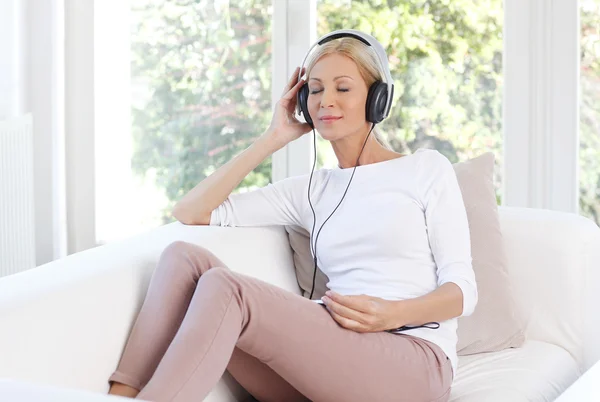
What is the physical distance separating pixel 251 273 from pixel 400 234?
1.32ft

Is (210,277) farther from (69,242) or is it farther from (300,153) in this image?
(69,242)

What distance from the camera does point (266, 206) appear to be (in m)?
2.12

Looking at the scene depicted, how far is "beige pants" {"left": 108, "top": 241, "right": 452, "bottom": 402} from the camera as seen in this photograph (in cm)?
153

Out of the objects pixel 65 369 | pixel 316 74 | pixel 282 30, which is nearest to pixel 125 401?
pixel 65 369

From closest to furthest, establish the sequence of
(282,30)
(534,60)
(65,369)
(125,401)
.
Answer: (125,401), (65,369), (534,60), (282,30)

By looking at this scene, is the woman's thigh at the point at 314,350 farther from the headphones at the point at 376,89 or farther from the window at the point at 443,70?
the window at the point at 443,70

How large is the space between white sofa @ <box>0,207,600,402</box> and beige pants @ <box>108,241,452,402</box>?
0.07m

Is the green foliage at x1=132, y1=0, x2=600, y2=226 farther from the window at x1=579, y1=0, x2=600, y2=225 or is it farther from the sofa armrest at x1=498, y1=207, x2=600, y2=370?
the sofa armrest at x1=498, y1=207, x2=600, y2=370

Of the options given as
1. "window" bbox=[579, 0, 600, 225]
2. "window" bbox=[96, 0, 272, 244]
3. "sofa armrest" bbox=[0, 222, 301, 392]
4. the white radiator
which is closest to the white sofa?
"sofa armrest" bbox=[0, 222, 301, 392]

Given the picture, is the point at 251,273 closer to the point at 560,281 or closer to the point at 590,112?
the point at 560,281

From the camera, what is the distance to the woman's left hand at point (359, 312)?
170 cm

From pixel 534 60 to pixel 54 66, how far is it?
185cm

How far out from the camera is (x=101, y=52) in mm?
3703

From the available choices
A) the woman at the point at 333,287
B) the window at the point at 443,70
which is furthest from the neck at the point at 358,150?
the window at the point at 443,70
